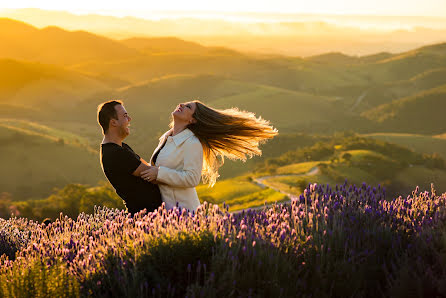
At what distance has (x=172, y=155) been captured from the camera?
5758 mm

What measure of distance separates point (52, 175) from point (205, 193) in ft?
102

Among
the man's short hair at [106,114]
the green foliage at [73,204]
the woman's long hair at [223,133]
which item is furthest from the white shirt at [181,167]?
the green foliage at [73,204]

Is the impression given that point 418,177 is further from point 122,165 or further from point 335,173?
point 122,165

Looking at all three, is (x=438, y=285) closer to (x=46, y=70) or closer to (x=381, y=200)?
(x=381, y=200)

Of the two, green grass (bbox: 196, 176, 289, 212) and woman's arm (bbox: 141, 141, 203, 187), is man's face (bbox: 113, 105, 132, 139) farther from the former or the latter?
A: green grass (bbox: 196, 176, 289, 212)

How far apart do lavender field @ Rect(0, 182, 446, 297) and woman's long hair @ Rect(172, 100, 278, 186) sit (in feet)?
5.33

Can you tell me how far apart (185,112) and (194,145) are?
422mm

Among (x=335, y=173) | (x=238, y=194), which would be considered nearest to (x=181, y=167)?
(x=238, y=194)

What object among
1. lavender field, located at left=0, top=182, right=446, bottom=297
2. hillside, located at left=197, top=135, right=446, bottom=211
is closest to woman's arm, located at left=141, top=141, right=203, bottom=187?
lavender field, located at left=0, top=182, right=446, bottom=297

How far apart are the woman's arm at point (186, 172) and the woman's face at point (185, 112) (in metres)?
0.35

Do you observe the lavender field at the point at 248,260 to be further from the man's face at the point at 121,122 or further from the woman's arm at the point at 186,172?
the man's face at the point at 121,122

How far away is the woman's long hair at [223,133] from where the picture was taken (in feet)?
20.0

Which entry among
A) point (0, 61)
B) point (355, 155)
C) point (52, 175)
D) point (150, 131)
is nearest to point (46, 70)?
point (0, 61)

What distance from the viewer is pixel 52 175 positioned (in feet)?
237
